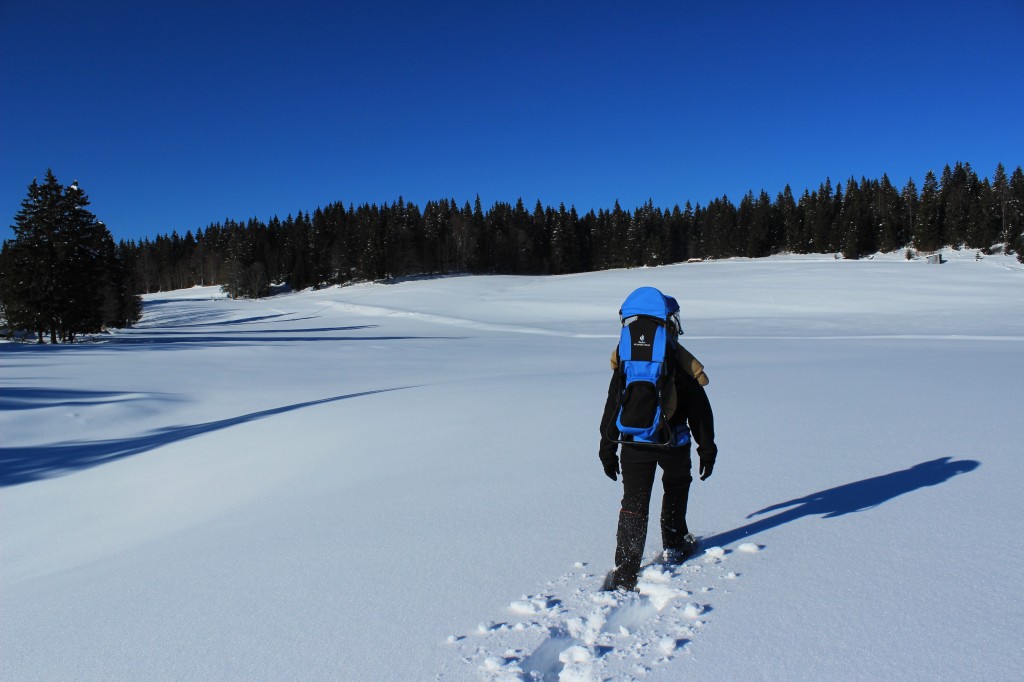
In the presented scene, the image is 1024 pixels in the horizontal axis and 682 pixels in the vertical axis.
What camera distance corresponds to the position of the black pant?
3221 mm

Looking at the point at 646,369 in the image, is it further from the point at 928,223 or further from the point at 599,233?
the point at 599,233

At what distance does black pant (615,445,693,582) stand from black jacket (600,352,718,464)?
0.08 meters

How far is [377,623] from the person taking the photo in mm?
2896

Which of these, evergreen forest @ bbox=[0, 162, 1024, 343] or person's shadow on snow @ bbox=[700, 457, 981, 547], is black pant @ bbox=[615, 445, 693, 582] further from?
evergreen forest @ bbox=[0, 162, 1024, 343]

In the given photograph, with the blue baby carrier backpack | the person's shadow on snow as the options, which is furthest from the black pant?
the person's shadow on snow

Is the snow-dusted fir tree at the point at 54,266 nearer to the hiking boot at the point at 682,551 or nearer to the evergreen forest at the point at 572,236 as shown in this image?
the evergreen forest at the point at 572,236

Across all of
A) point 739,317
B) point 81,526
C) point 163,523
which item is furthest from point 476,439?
point 739,317

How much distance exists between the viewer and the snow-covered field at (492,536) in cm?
261

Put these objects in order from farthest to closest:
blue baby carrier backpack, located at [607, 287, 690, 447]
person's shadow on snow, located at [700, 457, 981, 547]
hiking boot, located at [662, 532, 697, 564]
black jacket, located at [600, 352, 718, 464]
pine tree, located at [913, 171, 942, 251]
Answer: pine tree, located at [913, 171, 942, 251], person's shadow on snow, located at [700, 457, 981, 547], hiking boot, located at [662, 532, 697, 564], black jacket, located at [600, 352, 718, 464], blue baby carrier backpack, located at [607, 287, 690, 447]

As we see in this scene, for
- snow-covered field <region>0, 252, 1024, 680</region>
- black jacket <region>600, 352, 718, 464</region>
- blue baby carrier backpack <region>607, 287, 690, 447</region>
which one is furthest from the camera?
black jacket <region>600, 352, 718, 464</region>

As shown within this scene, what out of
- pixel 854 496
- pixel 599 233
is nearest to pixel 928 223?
pixel 599 233

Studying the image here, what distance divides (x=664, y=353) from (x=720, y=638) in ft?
4.47

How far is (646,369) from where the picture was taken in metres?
3.19

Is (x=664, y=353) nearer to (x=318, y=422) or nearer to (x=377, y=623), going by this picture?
(x=377, y=623)
